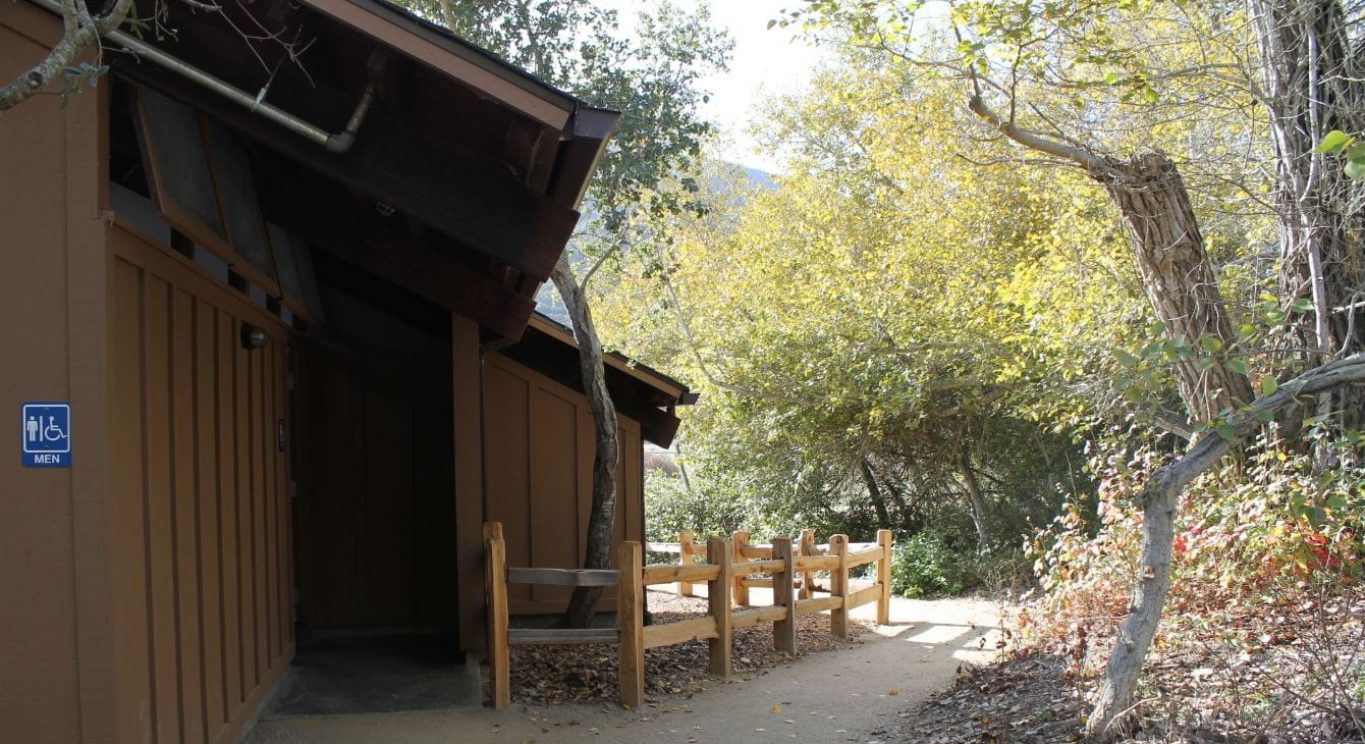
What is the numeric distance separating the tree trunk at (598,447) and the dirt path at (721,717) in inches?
56.4

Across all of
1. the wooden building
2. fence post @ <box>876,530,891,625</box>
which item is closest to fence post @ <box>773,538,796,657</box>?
fence post @ <box>876,530,891,625</box>

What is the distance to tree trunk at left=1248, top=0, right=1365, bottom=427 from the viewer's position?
7.80 metres

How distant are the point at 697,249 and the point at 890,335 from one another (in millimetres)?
7664

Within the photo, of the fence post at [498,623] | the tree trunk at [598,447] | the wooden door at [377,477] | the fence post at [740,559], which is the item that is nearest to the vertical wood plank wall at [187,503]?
the fence post at [498,623]

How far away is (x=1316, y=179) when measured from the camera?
26.5 feet

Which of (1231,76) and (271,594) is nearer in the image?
(271,594)

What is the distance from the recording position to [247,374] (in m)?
6.86

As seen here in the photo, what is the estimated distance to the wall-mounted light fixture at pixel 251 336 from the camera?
22.0ft

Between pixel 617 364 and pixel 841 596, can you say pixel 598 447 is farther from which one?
pixel 841 596

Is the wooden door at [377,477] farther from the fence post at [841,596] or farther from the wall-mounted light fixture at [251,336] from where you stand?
the fence post at [841,596]

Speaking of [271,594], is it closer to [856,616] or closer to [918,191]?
[856,616]

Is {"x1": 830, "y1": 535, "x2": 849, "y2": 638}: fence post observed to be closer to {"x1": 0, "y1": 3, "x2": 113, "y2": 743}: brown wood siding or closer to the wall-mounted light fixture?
the wall-mounted light fixture

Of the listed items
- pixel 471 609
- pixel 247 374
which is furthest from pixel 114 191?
pixel 471 609

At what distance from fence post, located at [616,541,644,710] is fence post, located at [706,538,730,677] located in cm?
113
